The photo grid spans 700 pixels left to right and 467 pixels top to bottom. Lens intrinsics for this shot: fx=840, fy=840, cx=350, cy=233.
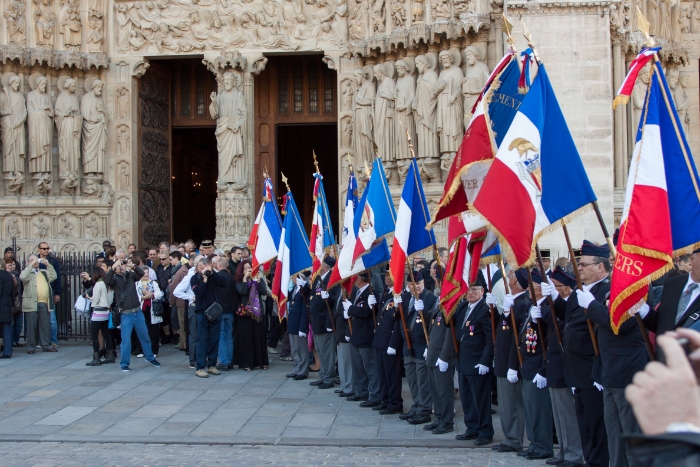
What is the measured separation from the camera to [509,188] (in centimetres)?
599

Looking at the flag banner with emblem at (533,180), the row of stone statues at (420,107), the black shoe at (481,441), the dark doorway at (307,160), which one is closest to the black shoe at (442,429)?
the black shoe at (481,441)

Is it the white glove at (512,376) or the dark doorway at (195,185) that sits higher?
the dark doorway at (195,185)

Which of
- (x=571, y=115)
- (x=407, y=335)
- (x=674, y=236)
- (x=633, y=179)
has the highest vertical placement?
(x=571, y=115)

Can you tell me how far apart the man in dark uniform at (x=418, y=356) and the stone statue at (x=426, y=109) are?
7.91 metres

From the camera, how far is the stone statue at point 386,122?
1722cm

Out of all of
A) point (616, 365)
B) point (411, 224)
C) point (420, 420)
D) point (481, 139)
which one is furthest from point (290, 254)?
point (616, 365)

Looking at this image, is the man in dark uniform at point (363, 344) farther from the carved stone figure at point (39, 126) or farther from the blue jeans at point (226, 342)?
the carved stone figure at point (39, 126)

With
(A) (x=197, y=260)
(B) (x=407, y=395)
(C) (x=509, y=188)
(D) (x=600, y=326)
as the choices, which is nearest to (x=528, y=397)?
(D) (x=600, y=326)

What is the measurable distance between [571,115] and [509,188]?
370 inches

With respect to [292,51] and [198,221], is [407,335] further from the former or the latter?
[198,221]

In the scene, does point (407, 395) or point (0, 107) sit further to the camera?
point (0, 107)

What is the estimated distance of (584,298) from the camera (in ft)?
19.6

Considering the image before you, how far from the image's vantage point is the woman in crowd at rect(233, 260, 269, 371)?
40.6 feet

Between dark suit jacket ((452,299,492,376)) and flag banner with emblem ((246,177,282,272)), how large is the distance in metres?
5.05
